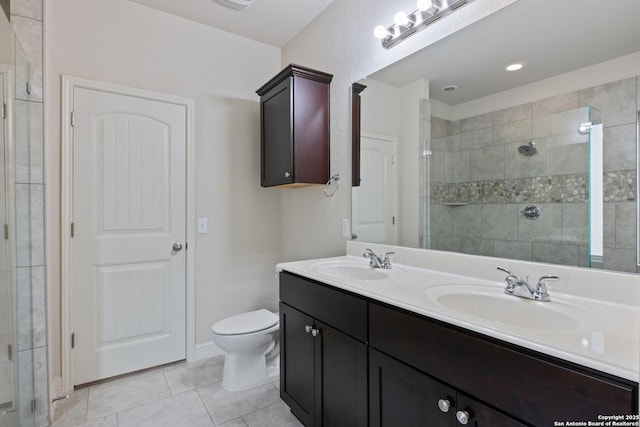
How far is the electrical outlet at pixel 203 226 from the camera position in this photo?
2.50 meters

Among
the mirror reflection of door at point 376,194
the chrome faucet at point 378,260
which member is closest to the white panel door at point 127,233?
the mirror reflection of door at point 376,194

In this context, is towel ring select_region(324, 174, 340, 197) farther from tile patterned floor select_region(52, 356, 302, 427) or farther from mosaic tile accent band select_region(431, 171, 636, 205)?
tile patterned floor select_region(52, 356, 302, 427)

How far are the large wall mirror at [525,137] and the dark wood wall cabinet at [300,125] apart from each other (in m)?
0.51

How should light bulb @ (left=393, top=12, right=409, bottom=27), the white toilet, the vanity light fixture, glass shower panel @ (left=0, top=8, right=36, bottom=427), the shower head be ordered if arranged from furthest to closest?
the white toilet
light bulb @ (left=393, top=12, right=409, bottom=27)
the vanity light fixture
glass shower panel @ (left=0, top=8, right=36, bottom=427)
the shower head

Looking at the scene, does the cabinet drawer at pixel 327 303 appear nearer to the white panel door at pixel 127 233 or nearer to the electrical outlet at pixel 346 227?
the electrical outlet at pixel 346 227

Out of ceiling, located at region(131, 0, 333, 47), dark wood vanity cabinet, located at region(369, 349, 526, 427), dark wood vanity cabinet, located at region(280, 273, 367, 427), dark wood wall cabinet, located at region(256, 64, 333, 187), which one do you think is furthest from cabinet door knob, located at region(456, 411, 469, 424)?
ceiling, located at region(131, 0, 333, 47)

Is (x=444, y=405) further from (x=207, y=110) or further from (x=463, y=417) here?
(x=207, y=110)

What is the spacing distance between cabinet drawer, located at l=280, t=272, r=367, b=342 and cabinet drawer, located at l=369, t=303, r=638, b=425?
167 mm

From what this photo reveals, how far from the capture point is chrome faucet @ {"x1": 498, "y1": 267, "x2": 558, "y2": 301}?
3.53 feet

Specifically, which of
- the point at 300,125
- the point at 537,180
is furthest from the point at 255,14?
the point at 537,180

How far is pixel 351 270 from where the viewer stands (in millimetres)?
1852

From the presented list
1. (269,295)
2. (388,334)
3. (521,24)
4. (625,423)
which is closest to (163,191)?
(269,295)

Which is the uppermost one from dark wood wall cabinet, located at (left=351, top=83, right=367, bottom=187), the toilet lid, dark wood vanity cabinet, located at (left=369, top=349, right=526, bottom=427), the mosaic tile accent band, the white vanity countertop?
dark wood wall cabinet, located at (left=351, top=83, right=367, bottom=187)

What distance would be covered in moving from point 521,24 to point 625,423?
1358 millimetres
